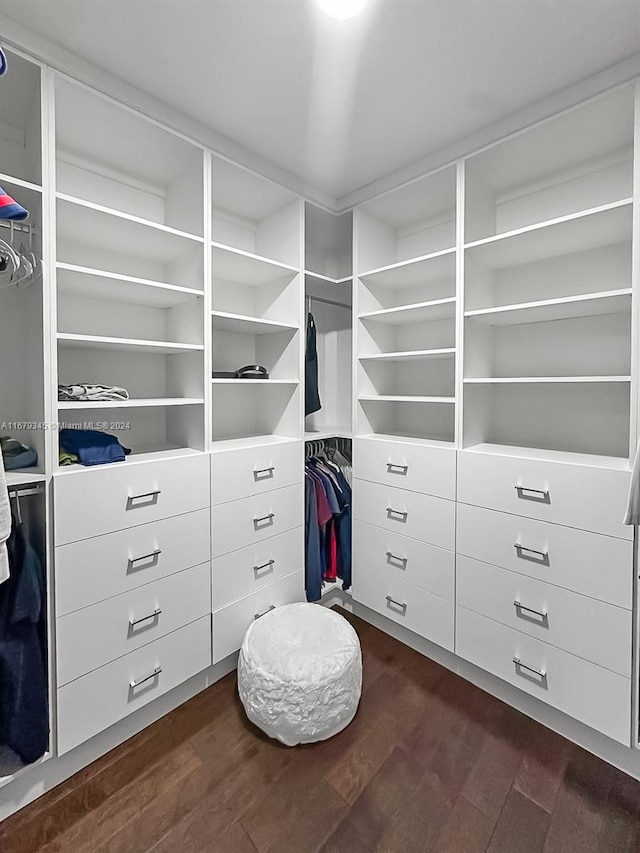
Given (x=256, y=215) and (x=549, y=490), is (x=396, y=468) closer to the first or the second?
(x=549, y=490)

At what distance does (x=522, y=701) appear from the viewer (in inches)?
72.4

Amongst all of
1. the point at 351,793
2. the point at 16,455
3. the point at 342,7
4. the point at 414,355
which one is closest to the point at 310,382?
the point at 414,355

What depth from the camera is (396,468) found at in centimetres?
224

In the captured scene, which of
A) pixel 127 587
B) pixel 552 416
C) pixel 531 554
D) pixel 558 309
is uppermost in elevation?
pixel 558 309

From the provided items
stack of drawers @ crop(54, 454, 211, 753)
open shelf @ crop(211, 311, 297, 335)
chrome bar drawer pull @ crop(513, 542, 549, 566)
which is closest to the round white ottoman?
stack of drawers @ crop(54, 454, 211, 753)

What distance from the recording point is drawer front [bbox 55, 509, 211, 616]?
1.49m

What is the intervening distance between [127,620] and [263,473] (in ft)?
2.83

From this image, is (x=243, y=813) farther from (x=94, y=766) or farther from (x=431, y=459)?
(x=431, y=459)

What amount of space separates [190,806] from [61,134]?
8.59 ft

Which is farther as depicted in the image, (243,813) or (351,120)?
(351,120)

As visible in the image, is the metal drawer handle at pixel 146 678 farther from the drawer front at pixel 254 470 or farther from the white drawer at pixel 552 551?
the white drawer at pixel 552 551

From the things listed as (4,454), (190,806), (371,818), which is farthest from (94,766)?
(4,454)

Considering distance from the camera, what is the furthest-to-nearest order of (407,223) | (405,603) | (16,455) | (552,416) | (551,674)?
(407,223), (405,603), (552,416), (551,674), (16,455)

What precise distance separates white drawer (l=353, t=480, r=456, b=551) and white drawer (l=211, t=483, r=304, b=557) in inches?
14.8
